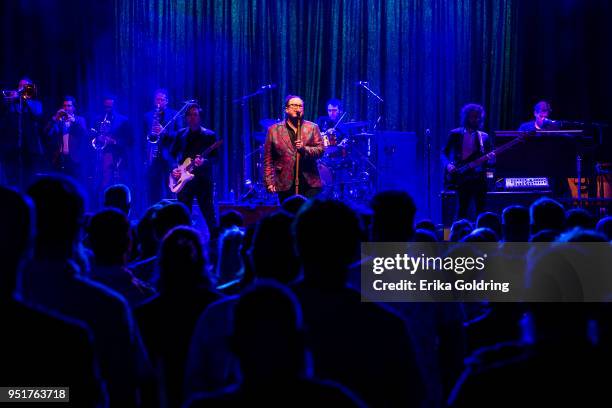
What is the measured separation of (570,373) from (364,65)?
46.8 feet

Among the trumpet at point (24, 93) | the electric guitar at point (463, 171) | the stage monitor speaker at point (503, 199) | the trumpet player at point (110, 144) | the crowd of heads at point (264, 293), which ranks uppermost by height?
the trumpet at point (24, 93)

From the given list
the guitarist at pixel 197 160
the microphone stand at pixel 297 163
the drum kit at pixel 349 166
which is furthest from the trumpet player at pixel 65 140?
the microphone stand at pixel 297 163

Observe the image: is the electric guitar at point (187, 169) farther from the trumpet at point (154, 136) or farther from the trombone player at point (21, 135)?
the trombone player at point (21, 135)

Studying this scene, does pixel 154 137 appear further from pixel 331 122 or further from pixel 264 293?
pixel 264 293

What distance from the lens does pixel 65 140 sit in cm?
1411

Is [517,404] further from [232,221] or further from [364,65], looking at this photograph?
[364,65]

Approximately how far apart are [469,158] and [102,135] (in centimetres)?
745

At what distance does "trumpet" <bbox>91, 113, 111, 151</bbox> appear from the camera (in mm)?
14466

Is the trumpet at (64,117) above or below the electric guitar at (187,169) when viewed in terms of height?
above

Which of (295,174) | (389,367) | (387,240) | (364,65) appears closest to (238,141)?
(364,65)

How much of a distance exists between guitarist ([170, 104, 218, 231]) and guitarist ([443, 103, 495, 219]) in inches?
133

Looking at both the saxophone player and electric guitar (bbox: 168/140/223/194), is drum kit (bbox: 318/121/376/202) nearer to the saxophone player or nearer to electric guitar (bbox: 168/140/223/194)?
the saxophone player

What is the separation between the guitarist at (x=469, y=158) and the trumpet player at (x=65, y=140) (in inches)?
288

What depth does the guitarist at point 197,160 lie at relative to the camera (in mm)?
10508
